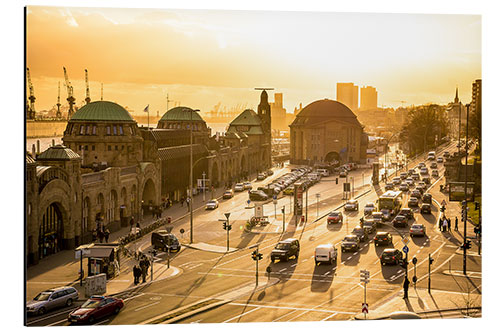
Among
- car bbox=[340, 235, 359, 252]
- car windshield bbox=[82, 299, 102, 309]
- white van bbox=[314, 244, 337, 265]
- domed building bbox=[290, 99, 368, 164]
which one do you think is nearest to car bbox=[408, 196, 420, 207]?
car bbox=[340, 235, 359, 252]

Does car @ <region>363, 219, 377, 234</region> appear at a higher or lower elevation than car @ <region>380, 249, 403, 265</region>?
higher

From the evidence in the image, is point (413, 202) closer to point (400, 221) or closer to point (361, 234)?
point (400, 221)

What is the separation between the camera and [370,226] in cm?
8150

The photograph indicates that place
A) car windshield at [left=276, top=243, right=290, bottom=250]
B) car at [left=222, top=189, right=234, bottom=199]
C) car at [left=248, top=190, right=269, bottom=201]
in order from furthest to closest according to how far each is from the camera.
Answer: car at [left=222, top=189, right=234, bottom=199] → car at [left=248, top=190, right=269, bottom=201] → car windshield at [left=276, top=243, right=290, bottom=250]

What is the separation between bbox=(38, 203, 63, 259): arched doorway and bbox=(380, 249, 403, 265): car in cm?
3139

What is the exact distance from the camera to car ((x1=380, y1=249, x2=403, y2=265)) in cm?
6419

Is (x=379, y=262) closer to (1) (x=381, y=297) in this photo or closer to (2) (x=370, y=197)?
(1) (x=381, y=297)

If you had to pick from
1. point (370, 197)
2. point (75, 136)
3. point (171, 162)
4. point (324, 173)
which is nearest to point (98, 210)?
point (75, 136)

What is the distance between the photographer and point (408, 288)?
5591cm

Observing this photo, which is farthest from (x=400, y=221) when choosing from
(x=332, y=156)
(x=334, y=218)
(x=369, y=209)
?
(x=332, y=156)

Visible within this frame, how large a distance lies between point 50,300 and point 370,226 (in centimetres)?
4194

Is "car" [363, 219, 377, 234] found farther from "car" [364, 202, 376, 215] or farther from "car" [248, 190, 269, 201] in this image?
"car" [248, 190, 269, 201]

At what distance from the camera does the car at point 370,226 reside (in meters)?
80.7

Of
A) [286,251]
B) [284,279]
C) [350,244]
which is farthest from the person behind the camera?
[350,244]
